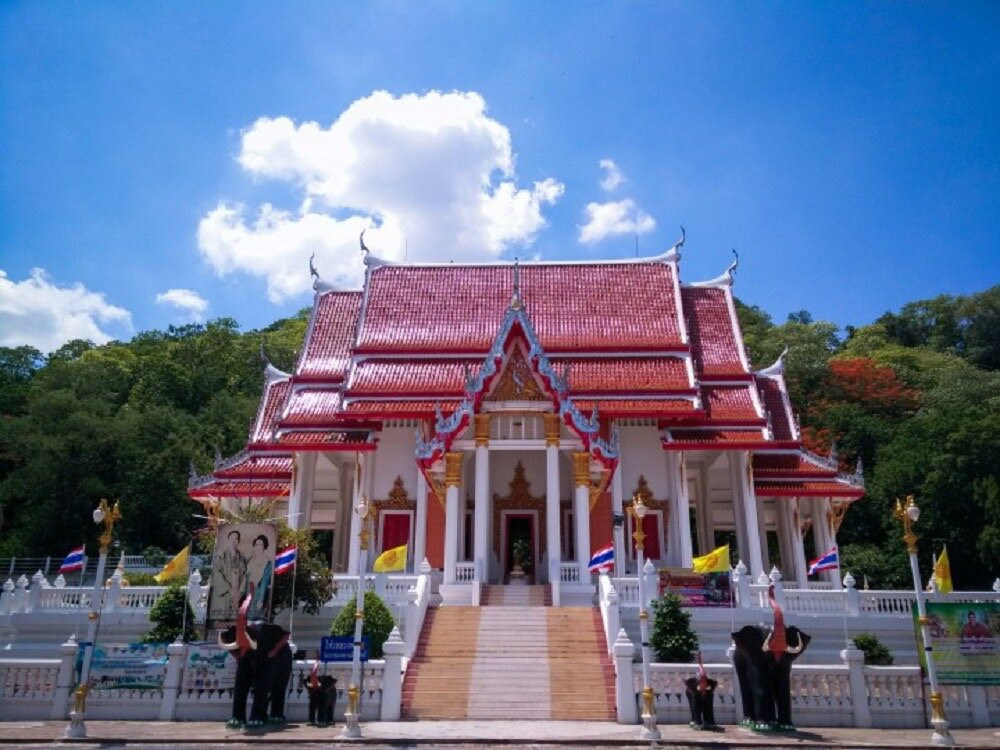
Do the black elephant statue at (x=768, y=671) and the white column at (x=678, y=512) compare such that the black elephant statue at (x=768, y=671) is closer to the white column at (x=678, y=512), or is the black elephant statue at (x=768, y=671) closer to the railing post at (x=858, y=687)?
the railing post at (x=858, y=687)

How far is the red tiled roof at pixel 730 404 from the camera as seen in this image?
2253 cm

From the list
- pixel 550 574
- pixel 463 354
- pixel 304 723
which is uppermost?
pixel 463 354

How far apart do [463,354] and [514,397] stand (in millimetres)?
4537

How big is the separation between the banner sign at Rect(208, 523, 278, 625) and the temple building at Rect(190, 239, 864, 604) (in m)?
5.48

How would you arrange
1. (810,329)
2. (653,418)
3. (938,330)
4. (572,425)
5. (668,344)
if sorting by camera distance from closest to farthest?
(572,425)
(653,418)
(668,344)
(810,329)
(938,330)

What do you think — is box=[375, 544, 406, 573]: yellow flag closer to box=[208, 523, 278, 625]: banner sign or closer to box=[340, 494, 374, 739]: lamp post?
box=[208, 523, 278, 625]: banner sign

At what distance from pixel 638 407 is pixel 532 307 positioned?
592 cm

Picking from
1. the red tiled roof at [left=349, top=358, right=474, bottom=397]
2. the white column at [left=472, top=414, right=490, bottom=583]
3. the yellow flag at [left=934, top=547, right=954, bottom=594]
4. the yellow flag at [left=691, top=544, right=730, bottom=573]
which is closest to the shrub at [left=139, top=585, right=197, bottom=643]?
the white column at [left=472, top=414, right=490, bottom=583]

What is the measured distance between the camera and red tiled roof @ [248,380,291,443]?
25.8m

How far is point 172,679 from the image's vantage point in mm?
12984

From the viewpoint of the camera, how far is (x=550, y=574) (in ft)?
60.8

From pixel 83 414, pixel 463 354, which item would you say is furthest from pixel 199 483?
pixel 83 414

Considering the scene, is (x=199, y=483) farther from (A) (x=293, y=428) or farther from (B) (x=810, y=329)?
(B) (x=810, y=329)

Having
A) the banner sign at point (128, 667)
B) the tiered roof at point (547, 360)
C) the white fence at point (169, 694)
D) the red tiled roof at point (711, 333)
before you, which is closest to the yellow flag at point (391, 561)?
the white fence at point (169, 694)
